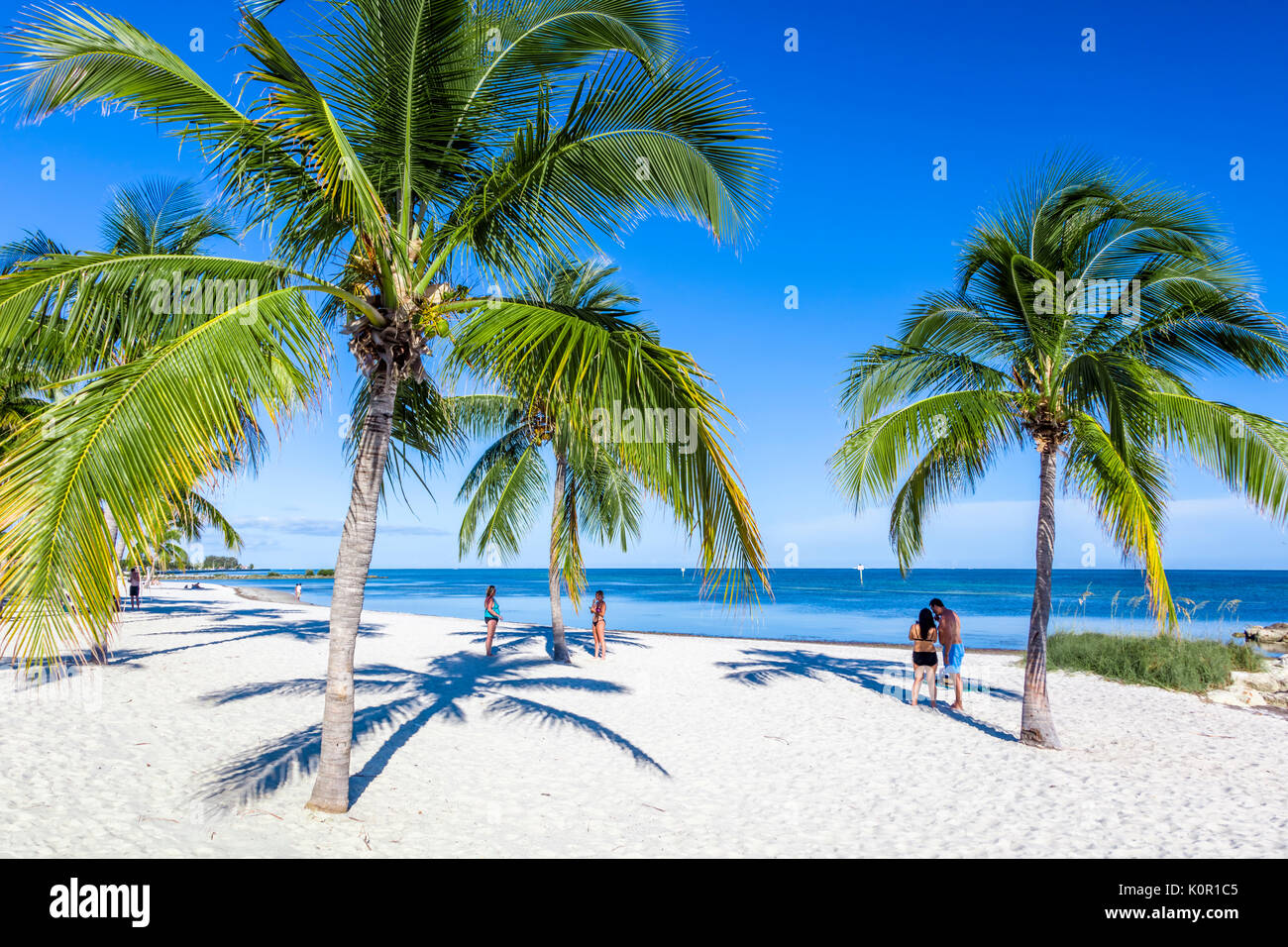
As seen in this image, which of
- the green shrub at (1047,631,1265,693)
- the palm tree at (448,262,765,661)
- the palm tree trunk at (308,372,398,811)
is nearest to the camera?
the palm tree at (448,262,765,661)

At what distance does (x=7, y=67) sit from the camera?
13.1ft

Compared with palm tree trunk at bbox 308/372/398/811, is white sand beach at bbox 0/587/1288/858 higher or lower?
lower

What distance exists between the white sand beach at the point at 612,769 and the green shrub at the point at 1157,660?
3.19 ft

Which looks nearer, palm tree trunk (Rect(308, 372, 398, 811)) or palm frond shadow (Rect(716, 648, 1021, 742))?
palm tree trunk (Rect(308, 372, 398, 811))

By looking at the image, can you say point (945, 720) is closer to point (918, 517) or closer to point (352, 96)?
point (918, 517)

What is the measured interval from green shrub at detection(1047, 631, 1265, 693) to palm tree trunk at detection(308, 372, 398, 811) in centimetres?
1522

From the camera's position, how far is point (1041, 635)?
27.5ft

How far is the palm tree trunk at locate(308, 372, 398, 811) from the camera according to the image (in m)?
4.93

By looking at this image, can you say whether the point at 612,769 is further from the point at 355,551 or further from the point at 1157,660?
the point at 1157,660
